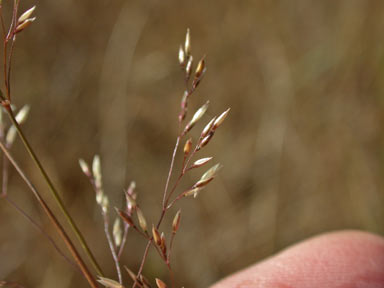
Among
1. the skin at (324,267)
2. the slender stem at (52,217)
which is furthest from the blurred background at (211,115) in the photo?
the slender stem at (52,217)

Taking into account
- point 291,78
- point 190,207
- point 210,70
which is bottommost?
point 190,207

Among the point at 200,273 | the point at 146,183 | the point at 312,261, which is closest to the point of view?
the point at 312,261

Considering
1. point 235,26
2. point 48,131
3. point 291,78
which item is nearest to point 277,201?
point 291,78

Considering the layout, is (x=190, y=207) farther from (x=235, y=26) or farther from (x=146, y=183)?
(x=235, y=26)

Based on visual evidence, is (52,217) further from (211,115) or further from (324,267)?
(211,115)

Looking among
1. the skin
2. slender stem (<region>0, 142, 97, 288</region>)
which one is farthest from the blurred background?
slender stem (<region>0, 142, 97, 288</region>)
